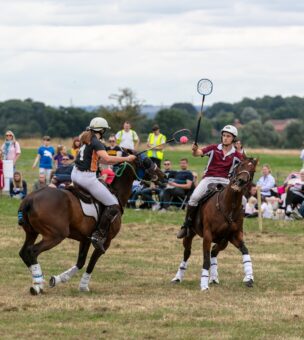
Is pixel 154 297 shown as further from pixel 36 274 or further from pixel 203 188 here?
pixel 203 188

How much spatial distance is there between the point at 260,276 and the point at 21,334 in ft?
21.5

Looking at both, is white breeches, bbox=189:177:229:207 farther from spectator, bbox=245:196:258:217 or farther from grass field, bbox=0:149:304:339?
spectator, bbox=245:196:258:217

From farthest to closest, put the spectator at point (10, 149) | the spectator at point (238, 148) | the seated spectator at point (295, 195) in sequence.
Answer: the spectator at point (10, 149) → the seated spectator at point (295, 195) → the spectator at point (238, 148)

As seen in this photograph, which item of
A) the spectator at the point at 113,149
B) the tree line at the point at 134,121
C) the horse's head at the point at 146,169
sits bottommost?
the tree line at the point at 134,121

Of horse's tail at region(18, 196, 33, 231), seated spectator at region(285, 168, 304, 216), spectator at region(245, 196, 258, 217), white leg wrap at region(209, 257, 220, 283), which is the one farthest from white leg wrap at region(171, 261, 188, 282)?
spectator at region(245, 196, 258, 217)

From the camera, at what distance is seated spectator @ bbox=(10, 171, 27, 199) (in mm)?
28188

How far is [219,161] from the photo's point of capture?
1529cm

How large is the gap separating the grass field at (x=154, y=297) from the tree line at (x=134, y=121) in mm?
Result: 37555

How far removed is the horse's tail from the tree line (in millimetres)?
43789

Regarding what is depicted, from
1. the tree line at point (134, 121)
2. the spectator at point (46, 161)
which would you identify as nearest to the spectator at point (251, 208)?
the spectator at point (46, 161)

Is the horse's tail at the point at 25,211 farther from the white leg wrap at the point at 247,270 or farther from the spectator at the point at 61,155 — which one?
the spectator at the point at 61,155

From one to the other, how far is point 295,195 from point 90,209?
1147 centimetres

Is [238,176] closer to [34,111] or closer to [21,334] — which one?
[21,334]

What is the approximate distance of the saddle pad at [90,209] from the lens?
14.2 metres
